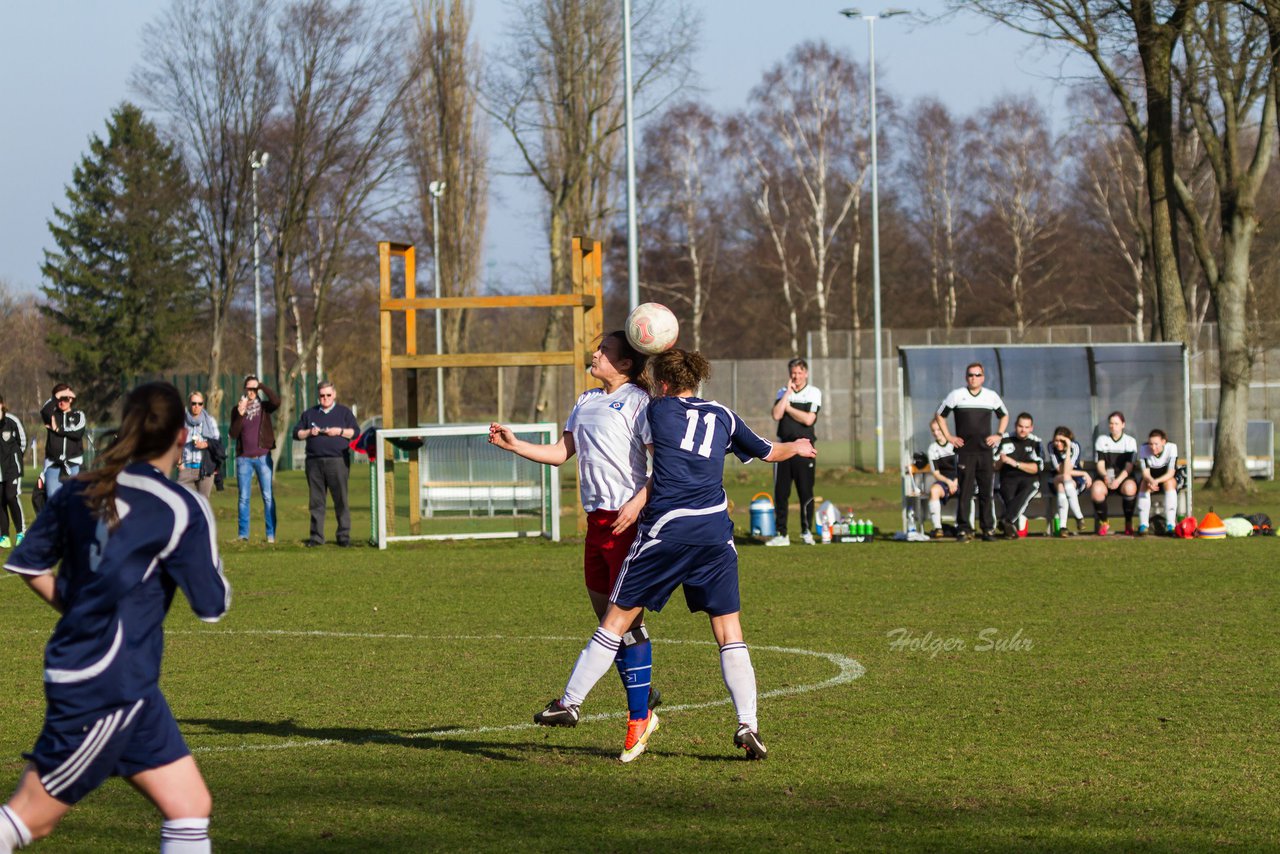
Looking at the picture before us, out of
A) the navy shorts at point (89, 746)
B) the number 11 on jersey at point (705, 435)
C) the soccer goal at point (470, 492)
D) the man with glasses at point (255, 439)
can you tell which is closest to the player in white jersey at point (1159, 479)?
the soccer goal at point (470, 492)

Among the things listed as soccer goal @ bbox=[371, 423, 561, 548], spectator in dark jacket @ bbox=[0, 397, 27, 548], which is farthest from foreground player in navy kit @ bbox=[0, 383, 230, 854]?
spectator in dark jacket @ bbox=[0, 397, 27, 548]

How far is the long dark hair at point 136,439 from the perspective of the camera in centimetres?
411

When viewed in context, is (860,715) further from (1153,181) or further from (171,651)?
(1153,181)

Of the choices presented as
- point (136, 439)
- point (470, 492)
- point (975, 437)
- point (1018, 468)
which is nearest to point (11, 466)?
point (470, 492)

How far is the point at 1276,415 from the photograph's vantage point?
45.6 m

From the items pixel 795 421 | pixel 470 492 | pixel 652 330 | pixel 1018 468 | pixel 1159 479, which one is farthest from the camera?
pixel 470 492

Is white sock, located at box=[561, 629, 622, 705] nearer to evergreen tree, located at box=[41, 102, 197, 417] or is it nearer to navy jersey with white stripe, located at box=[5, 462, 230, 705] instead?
navy jersey with white stripe, located at box=[5, 462, 230, 705]

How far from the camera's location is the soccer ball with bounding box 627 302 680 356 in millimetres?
6957

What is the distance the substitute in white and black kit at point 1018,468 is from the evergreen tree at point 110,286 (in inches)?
1610

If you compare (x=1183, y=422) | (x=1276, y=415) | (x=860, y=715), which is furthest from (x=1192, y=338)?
(x=860, y=715)

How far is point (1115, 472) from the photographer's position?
749 inches

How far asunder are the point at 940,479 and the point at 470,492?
701cm

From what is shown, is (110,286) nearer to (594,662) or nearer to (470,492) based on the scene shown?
(470,492)

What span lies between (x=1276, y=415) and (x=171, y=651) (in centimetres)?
4116
